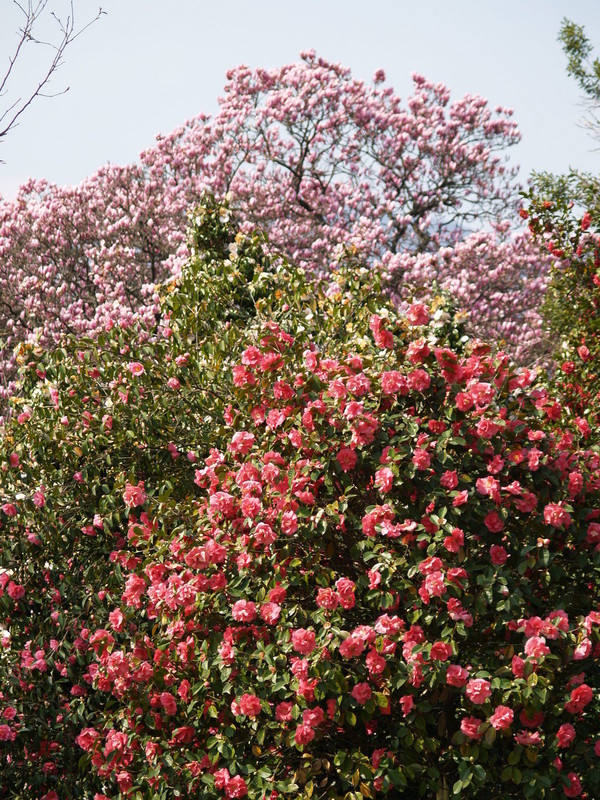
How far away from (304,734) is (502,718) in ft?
2.70

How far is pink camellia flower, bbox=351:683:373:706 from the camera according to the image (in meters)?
3.72

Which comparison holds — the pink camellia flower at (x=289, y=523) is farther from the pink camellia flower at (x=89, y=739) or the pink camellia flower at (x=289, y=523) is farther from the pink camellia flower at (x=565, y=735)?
the pink camellia flower at (x=89, y=739)

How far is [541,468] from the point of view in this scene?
13.1 feet

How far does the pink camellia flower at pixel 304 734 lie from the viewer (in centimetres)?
371

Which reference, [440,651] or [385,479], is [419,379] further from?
[440,651]

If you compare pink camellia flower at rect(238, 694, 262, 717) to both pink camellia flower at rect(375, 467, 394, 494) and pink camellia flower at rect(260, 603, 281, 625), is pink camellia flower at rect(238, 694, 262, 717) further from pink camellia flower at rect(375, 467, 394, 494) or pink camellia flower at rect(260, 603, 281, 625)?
pink camellia flower at rect(375, 467, 394, 494)

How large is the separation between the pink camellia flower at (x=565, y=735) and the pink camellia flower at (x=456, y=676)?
44 centimetres

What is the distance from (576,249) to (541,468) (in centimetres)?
438

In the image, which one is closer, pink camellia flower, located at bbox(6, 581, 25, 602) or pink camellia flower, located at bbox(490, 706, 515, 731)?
pink camellia flower, located at bbox(490, 706, 515, 731)

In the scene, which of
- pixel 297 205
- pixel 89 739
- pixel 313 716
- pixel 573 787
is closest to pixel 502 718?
pixel 573 787

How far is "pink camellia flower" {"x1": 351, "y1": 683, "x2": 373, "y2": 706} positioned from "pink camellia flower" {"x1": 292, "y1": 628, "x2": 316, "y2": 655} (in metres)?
0.25

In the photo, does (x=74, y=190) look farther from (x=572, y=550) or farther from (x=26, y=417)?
(x=572, y=550)

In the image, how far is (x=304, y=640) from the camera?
12.2ft

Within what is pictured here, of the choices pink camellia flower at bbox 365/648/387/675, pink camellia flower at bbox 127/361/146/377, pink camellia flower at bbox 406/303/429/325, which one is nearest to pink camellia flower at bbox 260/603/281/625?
pink camellia flower at bbox 365/648/387/675
